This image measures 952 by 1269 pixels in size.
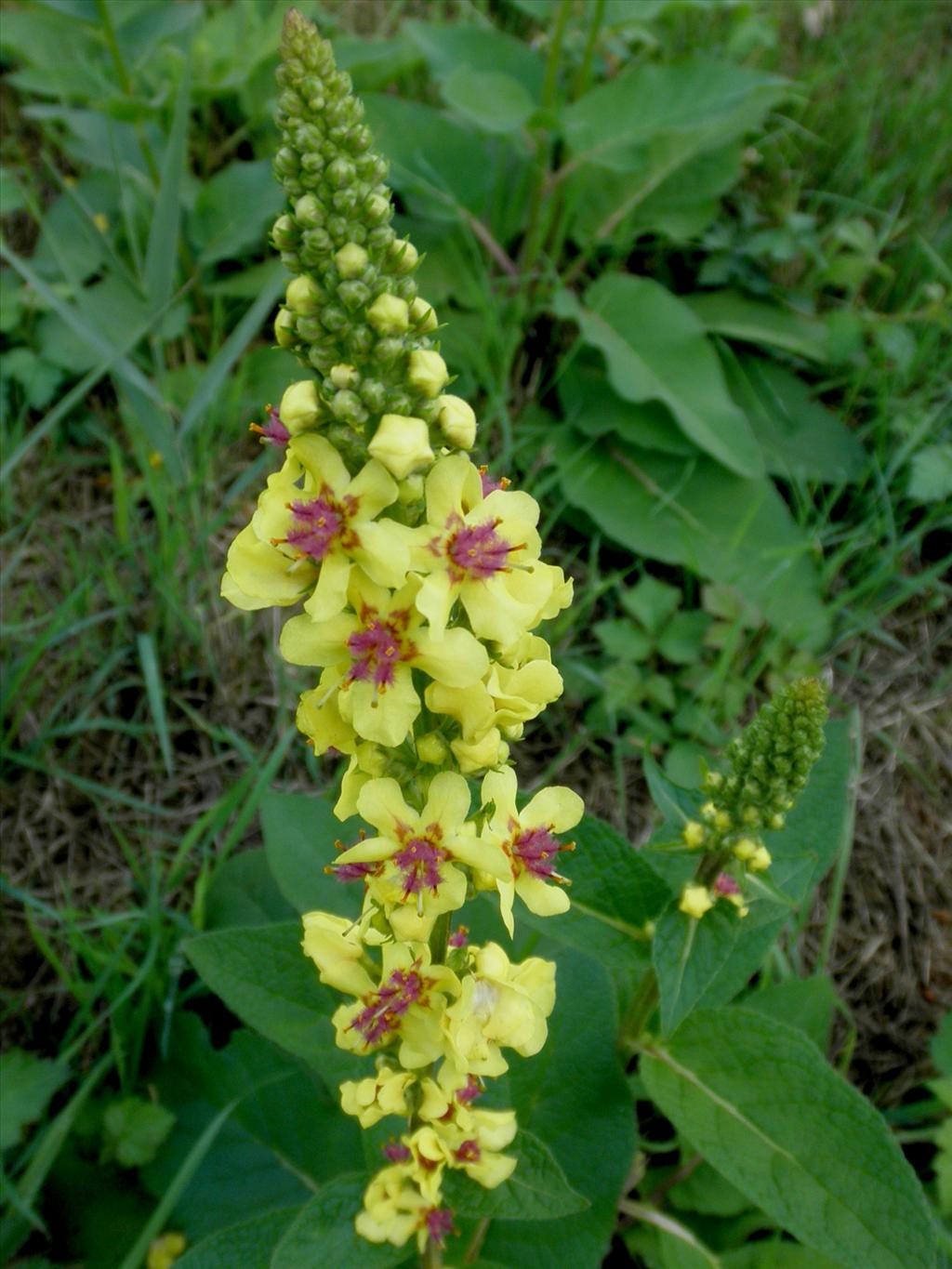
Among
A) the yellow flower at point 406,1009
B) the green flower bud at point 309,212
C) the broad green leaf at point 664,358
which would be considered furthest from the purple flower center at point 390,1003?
the broad green leaf at point 664,358

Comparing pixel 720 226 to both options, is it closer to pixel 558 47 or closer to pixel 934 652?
pixel 558 47

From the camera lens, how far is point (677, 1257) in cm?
273

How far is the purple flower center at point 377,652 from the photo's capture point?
5.41ft

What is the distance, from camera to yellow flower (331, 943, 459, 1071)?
75.6 inches

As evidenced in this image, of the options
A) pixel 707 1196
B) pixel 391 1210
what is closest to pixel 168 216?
pixel 391 1210

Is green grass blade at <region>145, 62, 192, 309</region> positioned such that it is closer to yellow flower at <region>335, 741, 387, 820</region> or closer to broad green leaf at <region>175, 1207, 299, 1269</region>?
yellow flower at <region>335, 741, 387, 820</region>

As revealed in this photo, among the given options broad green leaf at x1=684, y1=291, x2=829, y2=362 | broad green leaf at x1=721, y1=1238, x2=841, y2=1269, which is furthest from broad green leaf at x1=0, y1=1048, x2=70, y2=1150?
broad green leaf at x1=684, y1=291, x2=829, y2=362

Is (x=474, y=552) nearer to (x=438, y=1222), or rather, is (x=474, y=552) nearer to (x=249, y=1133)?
(x=438, y=1222)

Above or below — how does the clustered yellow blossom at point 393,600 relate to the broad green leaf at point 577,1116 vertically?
above

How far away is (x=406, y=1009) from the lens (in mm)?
1963

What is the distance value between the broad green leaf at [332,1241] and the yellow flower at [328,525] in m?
1.36

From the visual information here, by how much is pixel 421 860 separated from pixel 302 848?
1.26m

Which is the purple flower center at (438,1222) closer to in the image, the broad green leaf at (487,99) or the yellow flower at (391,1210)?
the yellow flower at (391,1210)

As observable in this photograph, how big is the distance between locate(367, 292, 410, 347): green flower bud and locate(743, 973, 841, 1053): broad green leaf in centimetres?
231
